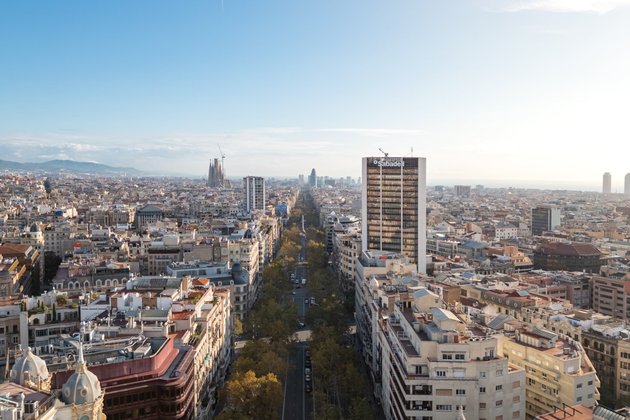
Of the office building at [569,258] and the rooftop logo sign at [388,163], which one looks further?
the office building at [569,258]

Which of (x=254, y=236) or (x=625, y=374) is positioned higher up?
(x=254, y=236)

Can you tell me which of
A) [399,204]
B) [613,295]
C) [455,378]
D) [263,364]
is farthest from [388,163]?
[455,378]

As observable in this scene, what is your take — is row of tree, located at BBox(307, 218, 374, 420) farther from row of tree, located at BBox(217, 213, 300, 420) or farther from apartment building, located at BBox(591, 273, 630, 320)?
apartment building, located at BBox(591, 273, 630, 320)

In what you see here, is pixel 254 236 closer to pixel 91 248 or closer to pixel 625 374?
pixel 91 248

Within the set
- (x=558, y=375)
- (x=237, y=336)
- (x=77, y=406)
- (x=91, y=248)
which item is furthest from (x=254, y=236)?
(x=77, y=406)

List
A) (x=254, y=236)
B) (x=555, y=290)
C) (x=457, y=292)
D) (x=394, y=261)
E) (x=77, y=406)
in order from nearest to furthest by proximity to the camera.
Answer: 1. (x=77, y=406)
2. (x=457, y=292)
3. (x=394, y=261)
4. (x=555, y=290)
5. (x=254, y=236)

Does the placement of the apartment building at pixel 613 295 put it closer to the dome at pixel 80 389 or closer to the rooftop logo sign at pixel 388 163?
the rooftop logo sign at pixel 388 163

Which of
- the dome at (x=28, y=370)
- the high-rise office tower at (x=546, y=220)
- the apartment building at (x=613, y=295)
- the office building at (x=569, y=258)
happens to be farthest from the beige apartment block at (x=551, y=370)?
the high-rise office tower at (x=546, y=220)
